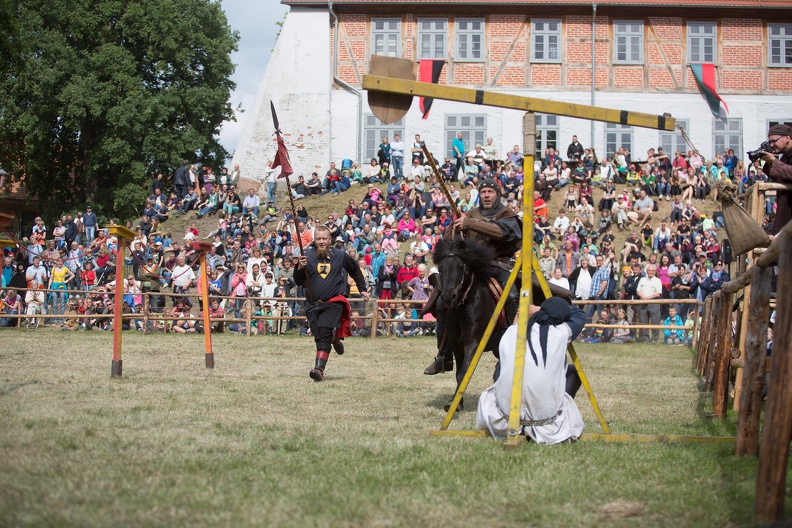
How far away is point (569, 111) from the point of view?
8.07 metres

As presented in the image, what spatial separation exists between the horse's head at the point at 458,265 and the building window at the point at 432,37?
32.0 meters

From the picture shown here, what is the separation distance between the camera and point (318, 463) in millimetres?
6836

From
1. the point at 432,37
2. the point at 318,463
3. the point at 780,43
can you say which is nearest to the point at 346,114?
the point at 432,37

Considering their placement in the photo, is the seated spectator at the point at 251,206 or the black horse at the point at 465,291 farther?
the seated spectator at the point at 251,206

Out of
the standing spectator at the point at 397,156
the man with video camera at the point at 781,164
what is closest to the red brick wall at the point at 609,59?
the standing spectator at the point at 397,156

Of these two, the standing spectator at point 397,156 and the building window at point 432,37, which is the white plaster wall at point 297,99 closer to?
the building window at point 432,37

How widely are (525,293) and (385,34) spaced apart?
114ft

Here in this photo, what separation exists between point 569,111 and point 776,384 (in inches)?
135

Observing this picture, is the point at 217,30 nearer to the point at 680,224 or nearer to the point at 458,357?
the point at 680,224

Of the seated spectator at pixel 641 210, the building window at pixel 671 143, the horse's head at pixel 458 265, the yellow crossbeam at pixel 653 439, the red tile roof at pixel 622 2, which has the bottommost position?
the yellow crossbeam at pixel 653 439

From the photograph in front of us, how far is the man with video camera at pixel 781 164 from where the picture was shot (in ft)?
28.1

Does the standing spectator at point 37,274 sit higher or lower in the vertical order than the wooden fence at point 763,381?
higher

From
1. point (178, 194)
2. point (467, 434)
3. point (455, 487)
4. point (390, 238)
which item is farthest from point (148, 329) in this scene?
point (455, 487)

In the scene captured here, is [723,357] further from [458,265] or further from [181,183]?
[181,183]
